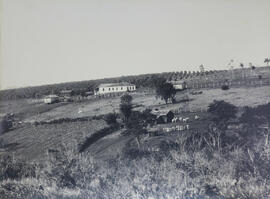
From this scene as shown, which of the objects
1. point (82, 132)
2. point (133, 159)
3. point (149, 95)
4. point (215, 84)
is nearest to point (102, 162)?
point (133, 159)

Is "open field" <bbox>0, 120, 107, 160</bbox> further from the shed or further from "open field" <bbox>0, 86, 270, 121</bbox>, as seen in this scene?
the shed

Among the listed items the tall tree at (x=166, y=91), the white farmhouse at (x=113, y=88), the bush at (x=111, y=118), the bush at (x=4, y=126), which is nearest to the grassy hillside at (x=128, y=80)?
the white farmhouse at (x=113, y=88)

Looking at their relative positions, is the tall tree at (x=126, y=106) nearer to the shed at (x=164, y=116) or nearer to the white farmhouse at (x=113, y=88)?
the white farmhouse at (x=113, y=88)

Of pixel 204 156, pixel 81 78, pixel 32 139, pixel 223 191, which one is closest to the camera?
pixel 223 191

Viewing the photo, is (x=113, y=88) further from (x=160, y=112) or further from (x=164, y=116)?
(x=164, y=116)

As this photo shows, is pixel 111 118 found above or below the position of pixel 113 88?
below

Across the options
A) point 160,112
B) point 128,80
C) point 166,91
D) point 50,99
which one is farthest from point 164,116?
point 50,99

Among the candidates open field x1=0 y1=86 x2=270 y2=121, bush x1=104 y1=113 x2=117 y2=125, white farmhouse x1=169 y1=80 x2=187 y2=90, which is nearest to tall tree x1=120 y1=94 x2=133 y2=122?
open field x1=0 y1=86 x2=270 y2=121

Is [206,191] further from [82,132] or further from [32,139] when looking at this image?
[32,139]
